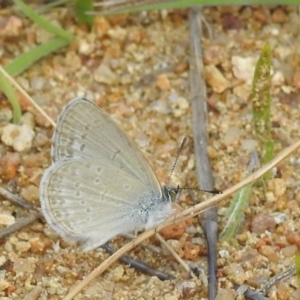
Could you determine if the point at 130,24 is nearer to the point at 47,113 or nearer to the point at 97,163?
the point at 47,113

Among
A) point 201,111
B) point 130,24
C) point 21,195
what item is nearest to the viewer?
point 21,195

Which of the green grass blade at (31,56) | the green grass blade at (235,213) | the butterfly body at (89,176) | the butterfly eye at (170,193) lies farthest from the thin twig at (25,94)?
the green grass blade at (235,213)

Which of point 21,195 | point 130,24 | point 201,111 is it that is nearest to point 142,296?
point 21,195

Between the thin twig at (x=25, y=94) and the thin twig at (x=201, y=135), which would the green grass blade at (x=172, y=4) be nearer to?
the thin twig at (x=201, y=135)

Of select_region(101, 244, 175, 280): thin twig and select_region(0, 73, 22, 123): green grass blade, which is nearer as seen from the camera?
select_region(101, 244, 175, 280): thin twig

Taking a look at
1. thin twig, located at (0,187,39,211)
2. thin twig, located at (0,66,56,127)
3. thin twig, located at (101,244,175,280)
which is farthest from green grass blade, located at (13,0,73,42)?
thin twig, located at (101,244,175,280)


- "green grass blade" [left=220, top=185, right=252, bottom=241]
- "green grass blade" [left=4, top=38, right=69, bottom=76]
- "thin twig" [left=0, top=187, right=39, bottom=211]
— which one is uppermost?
"green grass blade" [left=4, top=38, right=69, bottom=76]

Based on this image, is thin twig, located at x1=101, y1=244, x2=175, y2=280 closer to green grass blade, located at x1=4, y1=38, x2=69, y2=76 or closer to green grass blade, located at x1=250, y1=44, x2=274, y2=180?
green grass blade, located at x1=250, y1=44, x2=274, y2=180
